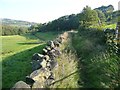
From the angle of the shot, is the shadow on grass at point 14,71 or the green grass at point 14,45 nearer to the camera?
the shadow on grass at point 14,71

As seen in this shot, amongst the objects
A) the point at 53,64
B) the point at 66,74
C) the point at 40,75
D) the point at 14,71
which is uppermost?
the point at 53,64

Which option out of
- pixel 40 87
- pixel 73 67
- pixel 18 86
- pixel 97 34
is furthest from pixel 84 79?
pixel 97 34

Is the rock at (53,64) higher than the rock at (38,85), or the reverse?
the rock at (53,64)

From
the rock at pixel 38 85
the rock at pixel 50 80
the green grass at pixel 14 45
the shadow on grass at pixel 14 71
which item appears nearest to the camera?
the rock at pixel 38 85

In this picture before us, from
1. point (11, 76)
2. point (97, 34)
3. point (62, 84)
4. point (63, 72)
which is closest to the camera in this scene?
point (62, 84)

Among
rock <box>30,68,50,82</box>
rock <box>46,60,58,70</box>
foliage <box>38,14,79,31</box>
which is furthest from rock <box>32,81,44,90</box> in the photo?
foliage <box>38,14,79,31</box>

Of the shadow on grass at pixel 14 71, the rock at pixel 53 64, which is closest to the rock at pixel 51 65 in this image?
the rock at pixel 53 64

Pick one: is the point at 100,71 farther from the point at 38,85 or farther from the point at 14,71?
the point at 14,71

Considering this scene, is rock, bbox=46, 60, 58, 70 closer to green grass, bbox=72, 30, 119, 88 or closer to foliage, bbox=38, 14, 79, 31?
green grass, bbox=72, 30, 119, 88

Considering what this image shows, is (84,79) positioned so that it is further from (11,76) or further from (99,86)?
(11,76)

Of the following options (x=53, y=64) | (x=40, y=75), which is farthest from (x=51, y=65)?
(x=40, y=75)

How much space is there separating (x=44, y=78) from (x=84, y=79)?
2295mm

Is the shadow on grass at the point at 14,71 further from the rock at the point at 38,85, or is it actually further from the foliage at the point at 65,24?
the foliage at the point at 65,24

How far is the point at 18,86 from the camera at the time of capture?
7.11 metres
